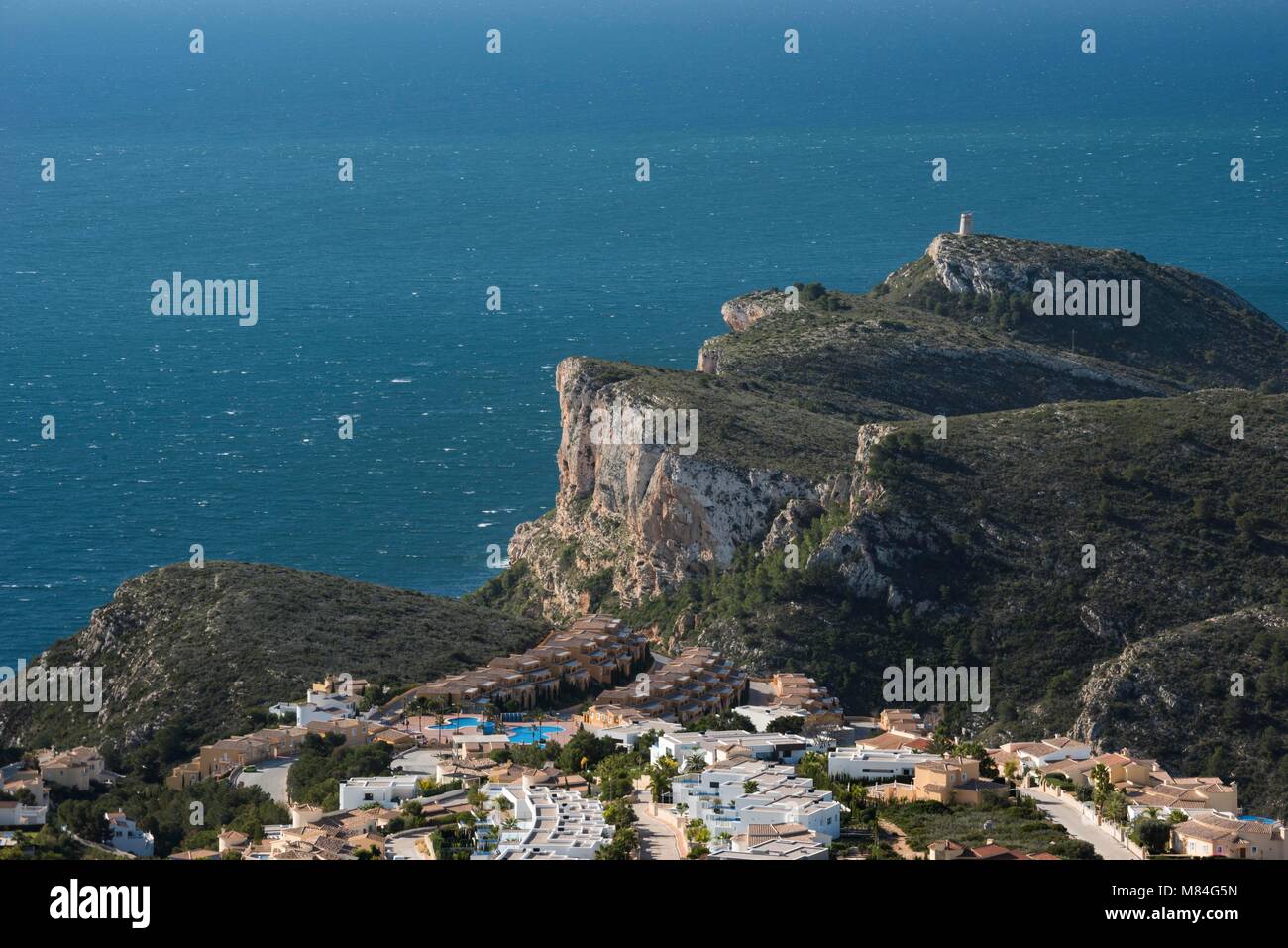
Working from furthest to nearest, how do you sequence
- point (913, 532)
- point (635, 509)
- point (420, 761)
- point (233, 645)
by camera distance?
point (635, 509) → point (913, 532) → point (233, 645) → point (420, 761)

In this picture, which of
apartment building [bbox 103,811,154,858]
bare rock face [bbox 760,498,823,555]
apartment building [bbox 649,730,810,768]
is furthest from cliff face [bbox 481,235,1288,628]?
apartment building [bbox 103,811,154,858]

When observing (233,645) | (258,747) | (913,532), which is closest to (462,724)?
(258,747)

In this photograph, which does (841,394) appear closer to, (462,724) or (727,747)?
(462,724)

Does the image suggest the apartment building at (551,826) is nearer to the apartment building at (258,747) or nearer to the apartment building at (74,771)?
the apartment building at (258,747)

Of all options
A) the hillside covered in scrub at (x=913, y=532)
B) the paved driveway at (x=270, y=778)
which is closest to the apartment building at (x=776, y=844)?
the paved driveway at (x=270, y=778)

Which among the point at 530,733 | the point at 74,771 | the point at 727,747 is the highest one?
the point at 727,747

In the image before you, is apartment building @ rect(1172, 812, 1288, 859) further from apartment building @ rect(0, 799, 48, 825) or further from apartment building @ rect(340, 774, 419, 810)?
apartment building @ rect(0, 799, 48, 825)

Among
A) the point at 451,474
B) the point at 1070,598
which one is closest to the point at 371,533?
the point at 451,474
